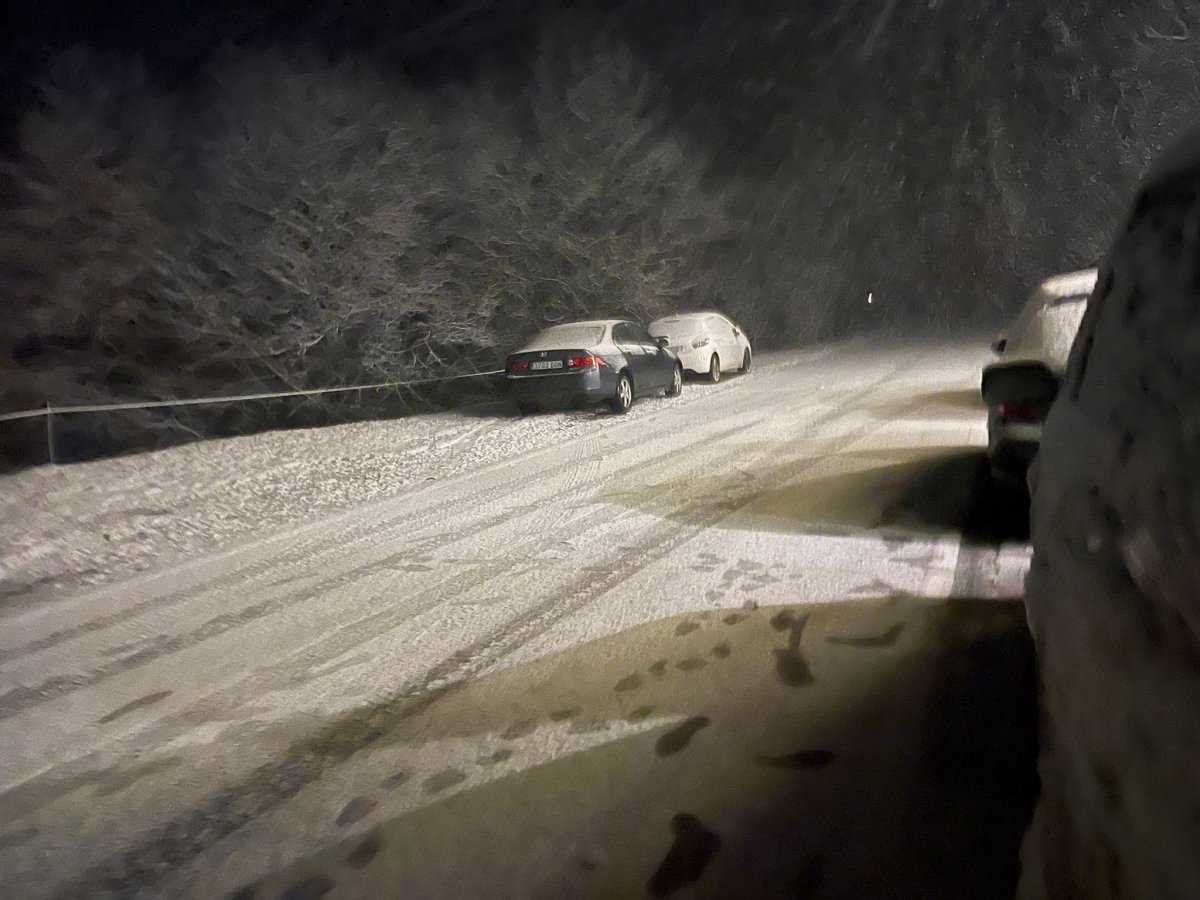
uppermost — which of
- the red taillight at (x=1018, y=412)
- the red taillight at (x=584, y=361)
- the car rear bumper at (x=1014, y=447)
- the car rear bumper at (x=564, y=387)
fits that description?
the red taillight at (x=584, y=361)

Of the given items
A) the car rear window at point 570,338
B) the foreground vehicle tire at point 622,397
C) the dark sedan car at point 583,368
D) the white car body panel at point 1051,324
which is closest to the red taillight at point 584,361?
the dark sedan car at point 583,368

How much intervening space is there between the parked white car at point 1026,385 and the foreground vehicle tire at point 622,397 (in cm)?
795

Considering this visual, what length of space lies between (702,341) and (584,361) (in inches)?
199

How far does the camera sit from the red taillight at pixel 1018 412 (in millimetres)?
5793

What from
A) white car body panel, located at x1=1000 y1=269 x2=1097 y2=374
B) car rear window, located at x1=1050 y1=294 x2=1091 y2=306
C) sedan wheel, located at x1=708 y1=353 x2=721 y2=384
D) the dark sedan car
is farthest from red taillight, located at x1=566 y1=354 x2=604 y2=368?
car rear window, located at x1=1050 y1=294 x2=1091 y2=306

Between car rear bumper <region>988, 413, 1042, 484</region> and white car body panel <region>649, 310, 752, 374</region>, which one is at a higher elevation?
white car body panel <region>649, 310, 752, 374</region>

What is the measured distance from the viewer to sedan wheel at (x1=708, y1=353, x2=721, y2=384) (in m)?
17.9

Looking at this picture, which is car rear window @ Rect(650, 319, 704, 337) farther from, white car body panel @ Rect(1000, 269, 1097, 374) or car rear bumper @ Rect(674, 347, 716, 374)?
white car body panel @ Rect(1000, 269, 1097, 374)

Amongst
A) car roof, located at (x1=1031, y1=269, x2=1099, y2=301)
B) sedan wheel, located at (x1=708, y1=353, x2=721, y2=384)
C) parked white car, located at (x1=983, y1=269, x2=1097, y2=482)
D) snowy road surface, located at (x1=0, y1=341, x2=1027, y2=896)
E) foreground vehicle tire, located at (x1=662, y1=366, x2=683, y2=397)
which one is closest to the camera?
snowy road surface, located at (x1=0, y1=341, x2=1027, y2=896)

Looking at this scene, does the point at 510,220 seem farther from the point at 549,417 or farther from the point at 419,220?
the point at 549,417

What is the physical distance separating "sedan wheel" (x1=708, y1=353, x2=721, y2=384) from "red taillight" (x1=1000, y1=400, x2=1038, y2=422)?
12.0 m

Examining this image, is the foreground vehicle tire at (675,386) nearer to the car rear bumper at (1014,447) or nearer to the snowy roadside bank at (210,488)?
the snowy roadside bank at (210,488)

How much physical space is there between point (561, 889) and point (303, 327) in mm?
13475

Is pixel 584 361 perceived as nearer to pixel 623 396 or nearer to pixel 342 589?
pixel 623 396
